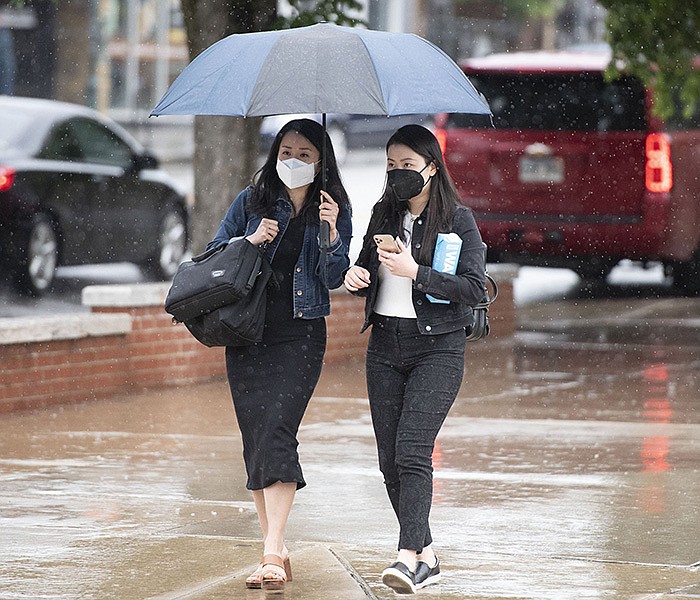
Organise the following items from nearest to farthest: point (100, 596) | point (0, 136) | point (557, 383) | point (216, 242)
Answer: point (100, 596) → point (216, 242) → point (557, 383) → point (0, 136)

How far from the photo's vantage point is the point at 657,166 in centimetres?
1398

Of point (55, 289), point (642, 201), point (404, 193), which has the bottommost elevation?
point (55, 289)

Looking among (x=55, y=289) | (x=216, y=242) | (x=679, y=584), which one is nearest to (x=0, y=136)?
(x=55, y=289)

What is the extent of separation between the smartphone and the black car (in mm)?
8161

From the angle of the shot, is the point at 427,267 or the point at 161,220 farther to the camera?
the point at 161,220

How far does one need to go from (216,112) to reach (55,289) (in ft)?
30.9

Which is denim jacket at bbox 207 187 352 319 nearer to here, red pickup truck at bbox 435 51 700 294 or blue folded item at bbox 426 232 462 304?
blue folded item at bbox 426 232 462 304

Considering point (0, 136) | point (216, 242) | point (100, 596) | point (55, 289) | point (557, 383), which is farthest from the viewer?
point (55, 289)

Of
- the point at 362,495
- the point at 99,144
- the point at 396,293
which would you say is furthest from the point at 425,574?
the point at 99,144

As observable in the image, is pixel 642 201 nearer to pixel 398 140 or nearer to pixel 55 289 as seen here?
pixel 55 289

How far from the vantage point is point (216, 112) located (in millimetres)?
5535

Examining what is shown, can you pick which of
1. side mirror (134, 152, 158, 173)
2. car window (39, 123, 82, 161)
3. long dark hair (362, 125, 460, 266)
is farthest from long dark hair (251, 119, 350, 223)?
side mirror (134, 152, 158, 173)

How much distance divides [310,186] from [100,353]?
14.2 feet

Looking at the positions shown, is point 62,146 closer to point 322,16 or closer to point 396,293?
point 322,16
